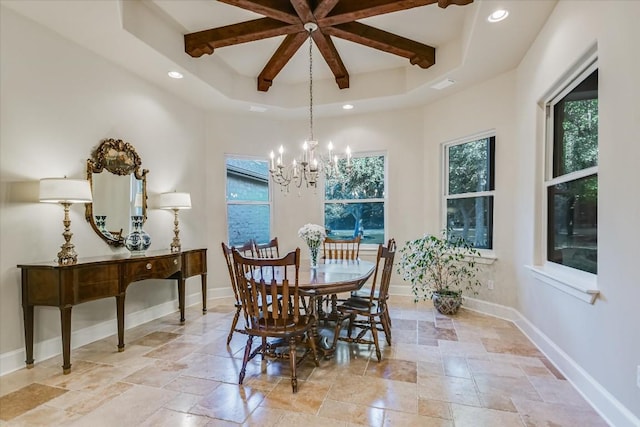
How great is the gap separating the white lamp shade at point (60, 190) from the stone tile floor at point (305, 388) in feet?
4.49

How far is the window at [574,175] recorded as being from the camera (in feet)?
7.71

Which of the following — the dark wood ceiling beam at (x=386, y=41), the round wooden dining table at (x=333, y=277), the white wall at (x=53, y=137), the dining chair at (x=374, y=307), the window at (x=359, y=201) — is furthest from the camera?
the window at (x=359, y=201)

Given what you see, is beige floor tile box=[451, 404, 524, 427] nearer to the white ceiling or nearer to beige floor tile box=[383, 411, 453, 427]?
beige floor tile box=[383, 411, 453, 427]

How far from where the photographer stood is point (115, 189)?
3.58m

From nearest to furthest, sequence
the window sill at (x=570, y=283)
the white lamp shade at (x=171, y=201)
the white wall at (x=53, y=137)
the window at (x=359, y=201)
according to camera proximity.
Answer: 1. the window sill at (x=570, y=283)
2. the white wall at (x=53, y=137)
3. the white lamp shade at (x=171, y=201)
4. the window at (x=359, y=201)

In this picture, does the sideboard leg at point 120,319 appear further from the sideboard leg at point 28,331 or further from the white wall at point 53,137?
the sideboard leg at point 28,331

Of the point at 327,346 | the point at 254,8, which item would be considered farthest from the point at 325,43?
the point at 327,346

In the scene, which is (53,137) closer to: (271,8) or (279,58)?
(271,8)

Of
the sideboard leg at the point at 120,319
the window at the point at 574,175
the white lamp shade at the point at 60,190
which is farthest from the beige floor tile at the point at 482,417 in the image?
the white lamp shade at the point at 60,190

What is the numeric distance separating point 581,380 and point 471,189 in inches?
102

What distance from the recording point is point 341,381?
7.99ft

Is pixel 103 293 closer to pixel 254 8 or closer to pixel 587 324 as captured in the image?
pixel 254 8

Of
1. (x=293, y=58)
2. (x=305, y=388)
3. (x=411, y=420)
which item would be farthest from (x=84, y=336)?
(x=293, y=58)

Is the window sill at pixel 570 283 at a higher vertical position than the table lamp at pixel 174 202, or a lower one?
lower
